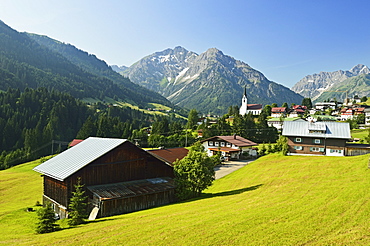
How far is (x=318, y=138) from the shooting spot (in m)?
54.0

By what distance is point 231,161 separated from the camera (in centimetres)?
6662

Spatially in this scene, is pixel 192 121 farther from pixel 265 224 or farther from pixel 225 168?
pixel 265 224

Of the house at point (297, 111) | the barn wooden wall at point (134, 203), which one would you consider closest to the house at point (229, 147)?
the barn wooden wall at point (134, 203)

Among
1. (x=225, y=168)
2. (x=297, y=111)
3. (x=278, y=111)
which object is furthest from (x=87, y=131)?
(x=297, y=111)

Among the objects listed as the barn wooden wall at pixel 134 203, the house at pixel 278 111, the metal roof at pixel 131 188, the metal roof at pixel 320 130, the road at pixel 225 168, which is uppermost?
A: the house at pixel 278 111

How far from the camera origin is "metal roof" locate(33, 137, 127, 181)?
28.9m

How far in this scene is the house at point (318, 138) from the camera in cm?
5272

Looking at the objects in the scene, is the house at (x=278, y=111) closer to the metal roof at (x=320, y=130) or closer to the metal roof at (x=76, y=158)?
the metal roof at (x=320, y=130)

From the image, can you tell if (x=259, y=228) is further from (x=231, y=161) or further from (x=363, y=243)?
(x=231, y=161)

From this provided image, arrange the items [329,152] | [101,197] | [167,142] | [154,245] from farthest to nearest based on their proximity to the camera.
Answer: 1. [167,142]
2. [329,152]
3. [101,197]
4. [154,245]

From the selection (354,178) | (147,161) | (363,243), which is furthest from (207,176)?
(363,243)

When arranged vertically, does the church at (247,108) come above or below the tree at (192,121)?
above

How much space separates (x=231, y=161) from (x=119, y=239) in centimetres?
5404

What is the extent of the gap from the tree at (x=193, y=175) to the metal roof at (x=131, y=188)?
6.65ft
